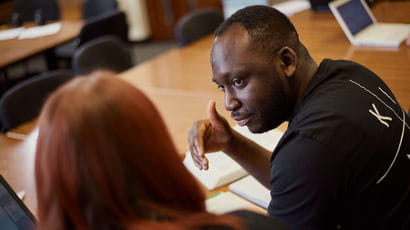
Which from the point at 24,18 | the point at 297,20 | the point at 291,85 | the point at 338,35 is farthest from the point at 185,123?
the point at 24,18

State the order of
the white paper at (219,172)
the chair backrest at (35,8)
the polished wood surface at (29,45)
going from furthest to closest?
1. the chair backrest at (35,8)
2. the polished wood surface at (29,45)
3. the white paper at (219,172)

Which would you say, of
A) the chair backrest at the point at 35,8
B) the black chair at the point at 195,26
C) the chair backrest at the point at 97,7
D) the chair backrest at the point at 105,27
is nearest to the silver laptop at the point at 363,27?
the black chair at the point at 195,26

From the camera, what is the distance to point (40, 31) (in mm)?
4391

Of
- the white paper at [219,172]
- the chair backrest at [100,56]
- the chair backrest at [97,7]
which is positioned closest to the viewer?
the white paper at [219,172]

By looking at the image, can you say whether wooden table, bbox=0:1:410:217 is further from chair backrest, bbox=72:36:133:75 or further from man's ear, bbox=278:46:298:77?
man's ear, bbox=278:46:298:77

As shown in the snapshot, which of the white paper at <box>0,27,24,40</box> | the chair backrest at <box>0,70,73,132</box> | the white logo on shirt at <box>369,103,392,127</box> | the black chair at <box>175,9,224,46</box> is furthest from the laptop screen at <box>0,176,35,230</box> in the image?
the white paper at <box>0,27,24,40</box>

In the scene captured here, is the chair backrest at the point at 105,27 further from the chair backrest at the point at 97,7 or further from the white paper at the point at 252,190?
the white paper at the point at 252,190

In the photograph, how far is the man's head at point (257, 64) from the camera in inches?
49.3

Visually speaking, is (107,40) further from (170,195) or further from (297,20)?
(170,195)

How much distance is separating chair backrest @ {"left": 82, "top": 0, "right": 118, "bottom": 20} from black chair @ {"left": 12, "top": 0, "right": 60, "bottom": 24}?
38 centimetres

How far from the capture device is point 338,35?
9.37 feet

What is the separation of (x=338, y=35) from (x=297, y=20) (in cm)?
50

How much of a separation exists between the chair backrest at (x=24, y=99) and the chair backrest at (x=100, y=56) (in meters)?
0.37

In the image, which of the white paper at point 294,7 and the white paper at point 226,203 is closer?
the white paper at point 226,203
